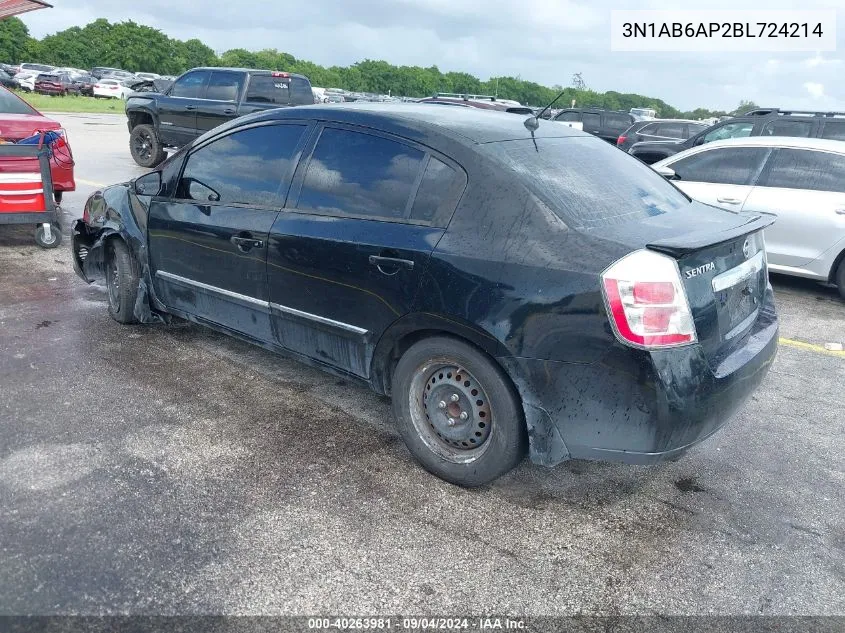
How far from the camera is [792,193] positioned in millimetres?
6965

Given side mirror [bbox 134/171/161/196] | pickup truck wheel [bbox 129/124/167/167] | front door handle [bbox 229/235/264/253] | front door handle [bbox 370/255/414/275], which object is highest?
side mirror [bbox 134/171/161/196]

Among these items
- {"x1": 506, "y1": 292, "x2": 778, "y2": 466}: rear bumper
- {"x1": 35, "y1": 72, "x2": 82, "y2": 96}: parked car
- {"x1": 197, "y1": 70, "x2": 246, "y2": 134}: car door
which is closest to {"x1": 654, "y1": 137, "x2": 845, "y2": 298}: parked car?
{"x1": 506, "y1": 292, "x2": 778, "y2": 466}: rear bumper

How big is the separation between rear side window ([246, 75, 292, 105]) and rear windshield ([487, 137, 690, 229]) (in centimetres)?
1071

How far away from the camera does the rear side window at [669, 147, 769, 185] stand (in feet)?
24.0

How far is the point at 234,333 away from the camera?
14.2 ft

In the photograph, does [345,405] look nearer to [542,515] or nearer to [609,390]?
[542,515]

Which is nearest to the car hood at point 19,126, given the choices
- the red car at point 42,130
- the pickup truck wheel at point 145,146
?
the red car at point 42,130

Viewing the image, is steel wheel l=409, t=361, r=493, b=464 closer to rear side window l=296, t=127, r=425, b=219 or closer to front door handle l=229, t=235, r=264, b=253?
rear side window l=296, t=127, r=425, b=219

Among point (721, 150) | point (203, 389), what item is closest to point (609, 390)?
point (203, 389)

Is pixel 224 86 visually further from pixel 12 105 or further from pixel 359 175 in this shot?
pixel 359 175

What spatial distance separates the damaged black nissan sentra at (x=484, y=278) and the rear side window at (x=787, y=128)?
8272mm

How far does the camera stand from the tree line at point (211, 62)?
80625 millimetres

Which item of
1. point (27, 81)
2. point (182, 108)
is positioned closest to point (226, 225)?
point (182, 108)

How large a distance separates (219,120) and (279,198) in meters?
A: 10.3
